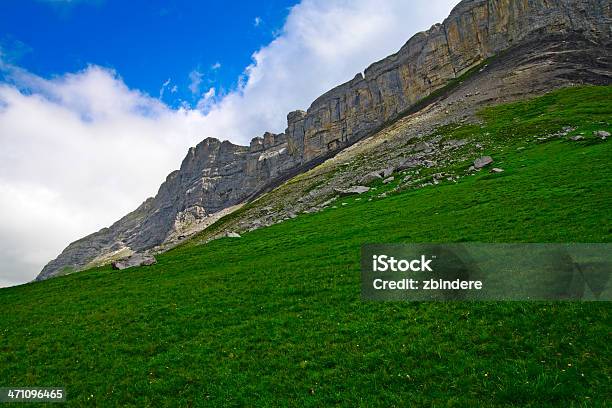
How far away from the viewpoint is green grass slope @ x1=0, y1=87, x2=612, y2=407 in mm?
11641

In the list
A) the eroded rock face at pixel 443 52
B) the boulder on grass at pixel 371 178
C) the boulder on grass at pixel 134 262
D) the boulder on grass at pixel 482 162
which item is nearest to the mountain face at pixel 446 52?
the eroded rock face at pixel 443 52

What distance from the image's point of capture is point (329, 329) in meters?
16.2

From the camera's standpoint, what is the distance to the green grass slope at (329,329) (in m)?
11.6

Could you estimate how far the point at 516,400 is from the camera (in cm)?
1024

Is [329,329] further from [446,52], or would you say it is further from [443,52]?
[443,52]

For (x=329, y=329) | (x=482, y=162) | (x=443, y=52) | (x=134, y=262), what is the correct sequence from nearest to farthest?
(x=329, y=329)
(x=134, y=262)
(x=482, y=162)
(x=443, y=52)

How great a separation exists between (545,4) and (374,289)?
138018mm

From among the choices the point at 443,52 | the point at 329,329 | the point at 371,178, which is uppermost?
the point at 443,52

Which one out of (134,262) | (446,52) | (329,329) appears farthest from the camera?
(446,52)

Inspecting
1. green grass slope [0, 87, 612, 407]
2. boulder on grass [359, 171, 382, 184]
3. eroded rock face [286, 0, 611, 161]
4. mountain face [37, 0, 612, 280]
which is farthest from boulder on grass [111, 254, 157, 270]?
eroded rock face [286, 0, 611, 161]

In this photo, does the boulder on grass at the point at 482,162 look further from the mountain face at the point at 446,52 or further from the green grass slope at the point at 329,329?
the mountain face at the point at 446,52

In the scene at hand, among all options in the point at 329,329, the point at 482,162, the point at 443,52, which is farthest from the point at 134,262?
the point at 443,52

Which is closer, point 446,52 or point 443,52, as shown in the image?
point 446,52

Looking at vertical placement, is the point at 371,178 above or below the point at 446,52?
below
